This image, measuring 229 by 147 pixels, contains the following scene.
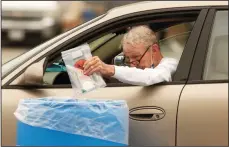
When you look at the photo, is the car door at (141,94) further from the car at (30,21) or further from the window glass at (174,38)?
the car at (30,21)

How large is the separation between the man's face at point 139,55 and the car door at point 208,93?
0.32 meters

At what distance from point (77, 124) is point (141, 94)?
565mm

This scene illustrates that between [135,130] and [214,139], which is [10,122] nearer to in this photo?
[135,130]

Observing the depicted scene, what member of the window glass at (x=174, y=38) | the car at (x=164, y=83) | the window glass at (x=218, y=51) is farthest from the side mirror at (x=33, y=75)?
the window glass at (x=218, y=51)

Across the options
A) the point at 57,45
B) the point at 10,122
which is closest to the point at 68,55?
the point at 57,45

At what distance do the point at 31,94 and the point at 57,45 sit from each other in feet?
1.17

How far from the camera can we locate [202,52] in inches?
126

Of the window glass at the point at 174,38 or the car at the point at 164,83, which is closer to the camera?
the car at the point at 164,83

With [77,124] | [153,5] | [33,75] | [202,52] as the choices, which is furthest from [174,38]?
[77,124]

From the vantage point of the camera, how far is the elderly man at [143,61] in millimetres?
3158

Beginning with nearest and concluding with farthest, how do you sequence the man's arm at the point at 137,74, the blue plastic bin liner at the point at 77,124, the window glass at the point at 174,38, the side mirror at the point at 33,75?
the blue plastic bin liner at the point at 77,124 → the man's arm at the point at 137,74 → the side mirror at the point at 33,75 → the window glass at the point at 174,38

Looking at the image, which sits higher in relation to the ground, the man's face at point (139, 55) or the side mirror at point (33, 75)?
the man's face at point (139, 55)

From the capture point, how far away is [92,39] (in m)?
3.49

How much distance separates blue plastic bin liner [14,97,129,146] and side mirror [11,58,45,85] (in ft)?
1.58
